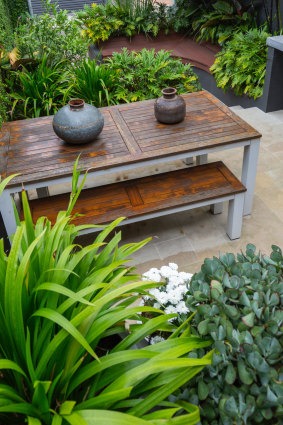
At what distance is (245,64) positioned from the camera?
4891 mm

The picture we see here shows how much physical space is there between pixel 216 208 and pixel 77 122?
4.45 feet

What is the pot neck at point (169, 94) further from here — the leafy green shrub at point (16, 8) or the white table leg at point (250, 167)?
the leafy green shrub at point (16, 8)

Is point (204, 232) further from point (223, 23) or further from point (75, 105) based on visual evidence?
point (223, 23)

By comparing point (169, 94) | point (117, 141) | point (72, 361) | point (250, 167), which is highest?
point (169, 94)

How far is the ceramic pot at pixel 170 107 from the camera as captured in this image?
2.79 m

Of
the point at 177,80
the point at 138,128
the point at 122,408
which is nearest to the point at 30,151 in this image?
the point at 138,128

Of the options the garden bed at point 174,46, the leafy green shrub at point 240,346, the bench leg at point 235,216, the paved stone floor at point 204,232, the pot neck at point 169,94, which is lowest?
the paved stone floor at point 204,232

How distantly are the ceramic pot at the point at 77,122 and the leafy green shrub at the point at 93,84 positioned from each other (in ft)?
4.49

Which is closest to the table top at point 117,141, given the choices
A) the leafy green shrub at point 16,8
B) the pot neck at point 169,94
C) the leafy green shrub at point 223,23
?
the pot neck at point 169,94

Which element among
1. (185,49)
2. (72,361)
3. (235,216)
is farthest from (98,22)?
(72,361)

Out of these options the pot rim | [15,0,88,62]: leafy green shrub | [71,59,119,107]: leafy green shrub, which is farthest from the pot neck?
[15,0,88,62]: leafy green shrub

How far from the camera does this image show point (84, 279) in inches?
57.9

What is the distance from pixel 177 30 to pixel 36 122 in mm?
4590

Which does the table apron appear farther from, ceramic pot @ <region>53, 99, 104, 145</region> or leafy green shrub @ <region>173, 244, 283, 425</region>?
leafy green shrub @ <region>173, 244, 283, 425</region>
